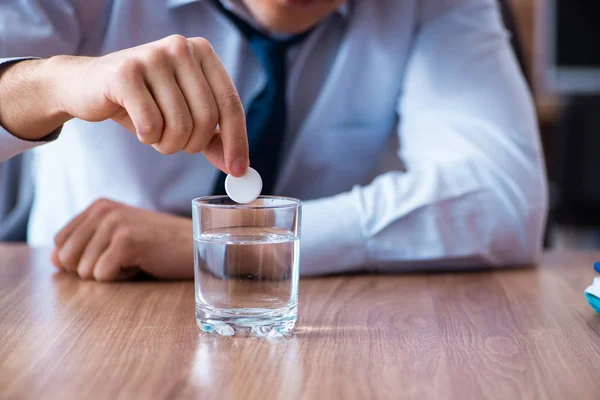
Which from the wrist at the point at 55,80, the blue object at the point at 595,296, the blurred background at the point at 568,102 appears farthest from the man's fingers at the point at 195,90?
the blurred background at the point at 568,102

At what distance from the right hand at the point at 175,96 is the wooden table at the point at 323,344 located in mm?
199

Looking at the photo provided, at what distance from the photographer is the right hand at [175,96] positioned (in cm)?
76

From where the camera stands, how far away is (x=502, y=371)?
0.66 metres

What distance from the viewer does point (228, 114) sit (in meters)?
0.78

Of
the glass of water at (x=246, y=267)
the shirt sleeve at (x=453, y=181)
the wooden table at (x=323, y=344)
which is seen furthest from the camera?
the shirt sleeve at (x=453, y=181)

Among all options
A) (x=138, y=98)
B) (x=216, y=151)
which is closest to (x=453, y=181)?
(x=216, y=151)

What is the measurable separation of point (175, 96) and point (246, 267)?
194 millimetres

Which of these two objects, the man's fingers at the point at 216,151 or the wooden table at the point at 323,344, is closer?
the wooden table at the point at 323,344

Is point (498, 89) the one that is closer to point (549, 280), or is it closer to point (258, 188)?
point (549, 280)

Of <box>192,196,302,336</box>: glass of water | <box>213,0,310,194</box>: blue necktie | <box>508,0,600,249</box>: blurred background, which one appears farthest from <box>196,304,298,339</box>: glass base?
<box>508,0,600,249</box>: blurred background

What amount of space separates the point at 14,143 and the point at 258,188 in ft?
1.27

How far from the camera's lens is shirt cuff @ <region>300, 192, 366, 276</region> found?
1056mm

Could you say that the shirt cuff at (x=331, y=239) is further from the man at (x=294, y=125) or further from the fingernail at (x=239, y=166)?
the fingernail at (x=239, y=166)

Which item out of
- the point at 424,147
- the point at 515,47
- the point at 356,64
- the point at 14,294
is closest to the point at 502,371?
the point at 14,294
